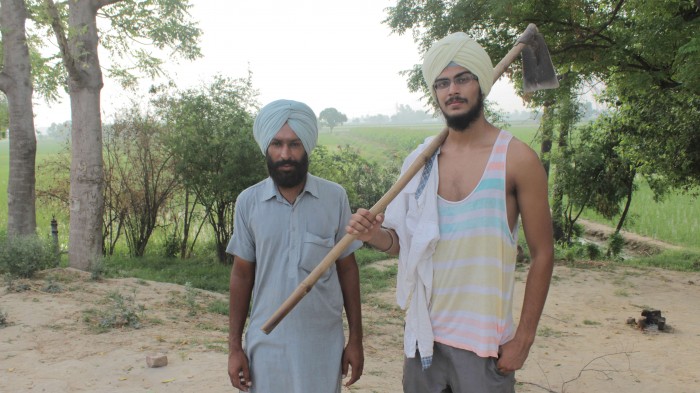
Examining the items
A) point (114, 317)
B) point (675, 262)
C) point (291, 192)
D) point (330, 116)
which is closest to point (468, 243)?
point (291, 192)

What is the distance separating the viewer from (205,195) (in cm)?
1018

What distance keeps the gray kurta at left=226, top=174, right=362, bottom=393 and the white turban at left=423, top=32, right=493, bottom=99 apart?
24.9 inches

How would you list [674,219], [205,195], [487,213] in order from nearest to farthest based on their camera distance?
[487,213], [205,195], [674,219]

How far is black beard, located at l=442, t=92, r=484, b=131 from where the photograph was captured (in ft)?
6.49

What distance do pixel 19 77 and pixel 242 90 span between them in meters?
3.54

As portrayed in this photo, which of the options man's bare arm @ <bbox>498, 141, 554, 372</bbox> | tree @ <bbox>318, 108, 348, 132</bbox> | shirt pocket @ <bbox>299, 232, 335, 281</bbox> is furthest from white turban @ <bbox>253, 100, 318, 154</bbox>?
tree @ <bbox>318, 108, 348, 132</bbox>

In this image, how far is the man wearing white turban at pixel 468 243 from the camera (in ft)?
6.18

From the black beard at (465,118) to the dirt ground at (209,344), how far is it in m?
2.75

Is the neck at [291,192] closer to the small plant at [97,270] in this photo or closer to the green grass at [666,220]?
the small plant at [97,270]

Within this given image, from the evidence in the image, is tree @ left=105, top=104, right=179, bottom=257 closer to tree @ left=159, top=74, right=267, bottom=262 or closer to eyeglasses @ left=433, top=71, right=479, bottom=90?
tree @ left=159, top=74, right=267, bottom=262

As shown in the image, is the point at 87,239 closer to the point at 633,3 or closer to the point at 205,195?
the point at 205,195

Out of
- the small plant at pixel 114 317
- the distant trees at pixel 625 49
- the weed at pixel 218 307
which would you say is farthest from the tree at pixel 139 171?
the small plant at pixel 114 317

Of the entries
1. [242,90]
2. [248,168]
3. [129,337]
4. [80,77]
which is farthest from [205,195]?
[129,337]

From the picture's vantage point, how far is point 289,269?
211 cm
